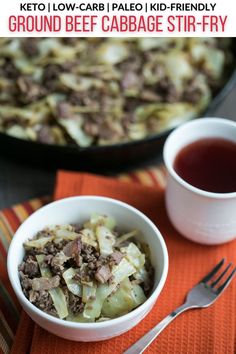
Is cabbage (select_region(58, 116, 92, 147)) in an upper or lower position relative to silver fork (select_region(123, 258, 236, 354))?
upper

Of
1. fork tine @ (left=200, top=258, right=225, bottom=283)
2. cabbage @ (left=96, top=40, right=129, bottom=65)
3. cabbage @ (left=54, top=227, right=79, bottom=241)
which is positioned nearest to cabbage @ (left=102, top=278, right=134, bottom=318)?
cabbage @ (left=54, top=227, right=79, bottom=241)

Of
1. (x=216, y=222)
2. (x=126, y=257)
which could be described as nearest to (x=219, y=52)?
(x=216, y=222)

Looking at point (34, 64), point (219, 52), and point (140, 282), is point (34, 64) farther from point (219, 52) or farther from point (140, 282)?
point (140, 282)

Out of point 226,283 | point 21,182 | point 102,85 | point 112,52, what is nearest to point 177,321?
point 226,283

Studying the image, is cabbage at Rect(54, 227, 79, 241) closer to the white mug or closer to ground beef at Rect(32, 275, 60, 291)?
ground beef at Rect(32, 275, 60, 291)

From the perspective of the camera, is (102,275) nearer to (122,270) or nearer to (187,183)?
(122,270)

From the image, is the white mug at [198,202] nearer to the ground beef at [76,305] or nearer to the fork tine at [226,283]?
the fork tine at [226,283]

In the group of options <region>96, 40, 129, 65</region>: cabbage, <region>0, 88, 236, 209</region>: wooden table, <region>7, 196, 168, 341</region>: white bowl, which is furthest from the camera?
<region>96, 40, 129, 65</region>: cabbage
